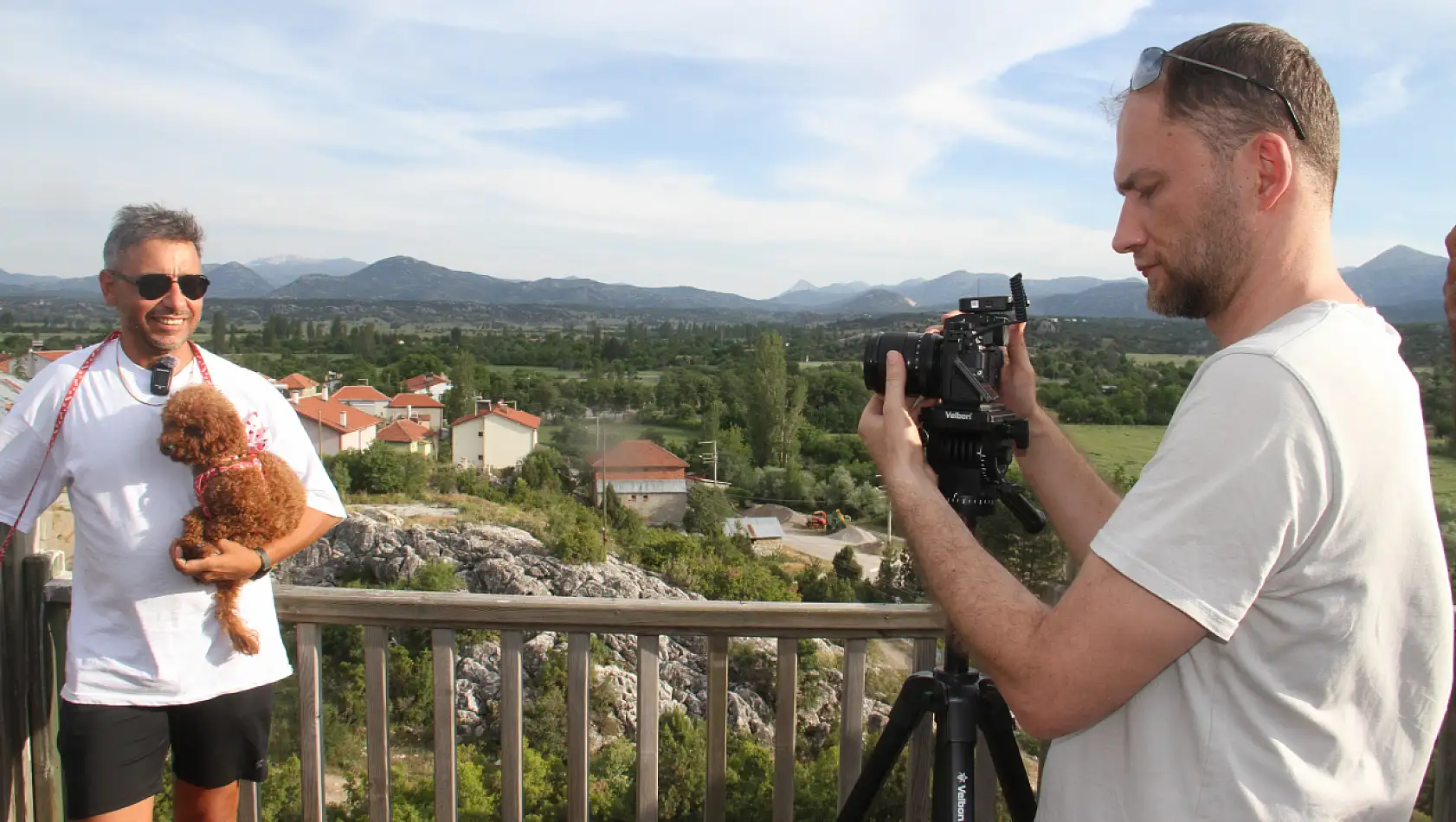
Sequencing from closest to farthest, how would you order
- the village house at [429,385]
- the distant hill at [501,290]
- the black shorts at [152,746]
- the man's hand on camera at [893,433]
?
the man's hand on camera at [893,433], the black shorts at [152,746], the village house at [429,385], the distant hill at [501,290]

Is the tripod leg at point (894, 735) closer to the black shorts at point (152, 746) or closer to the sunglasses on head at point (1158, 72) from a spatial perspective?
the sunglasses on head at point (1158, 72)

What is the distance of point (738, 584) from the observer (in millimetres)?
19734

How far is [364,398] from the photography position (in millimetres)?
33000

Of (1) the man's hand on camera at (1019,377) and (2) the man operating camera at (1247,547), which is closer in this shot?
(2) the man operating camera at (1247,547)

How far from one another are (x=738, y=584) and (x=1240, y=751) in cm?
1928

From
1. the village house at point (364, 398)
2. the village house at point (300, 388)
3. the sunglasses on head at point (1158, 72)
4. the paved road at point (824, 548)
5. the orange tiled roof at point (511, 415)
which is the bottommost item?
the paved road at point (824, 548)

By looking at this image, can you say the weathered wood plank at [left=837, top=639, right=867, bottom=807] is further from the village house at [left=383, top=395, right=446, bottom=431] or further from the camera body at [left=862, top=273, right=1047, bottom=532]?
the village house at [left=383, top=395, right=446, bottom=431]

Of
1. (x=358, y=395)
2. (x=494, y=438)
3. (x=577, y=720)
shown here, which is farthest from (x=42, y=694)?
(x=358, y=395)

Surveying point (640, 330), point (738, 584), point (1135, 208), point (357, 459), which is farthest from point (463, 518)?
point (640, 330)

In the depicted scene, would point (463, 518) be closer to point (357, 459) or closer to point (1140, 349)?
point (357, 459)

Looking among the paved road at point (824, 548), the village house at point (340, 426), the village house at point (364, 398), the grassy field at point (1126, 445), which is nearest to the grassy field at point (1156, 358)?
the grassy field at point (1126, 445)

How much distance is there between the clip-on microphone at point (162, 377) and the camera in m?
1.71

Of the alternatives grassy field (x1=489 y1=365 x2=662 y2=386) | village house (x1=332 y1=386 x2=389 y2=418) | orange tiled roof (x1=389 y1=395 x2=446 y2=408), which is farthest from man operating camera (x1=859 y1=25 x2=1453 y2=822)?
grassy field (x1=489 y1=365 x2=662 y2=386)

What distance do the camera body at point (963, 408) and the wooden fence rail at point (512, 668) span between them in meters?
0.60
